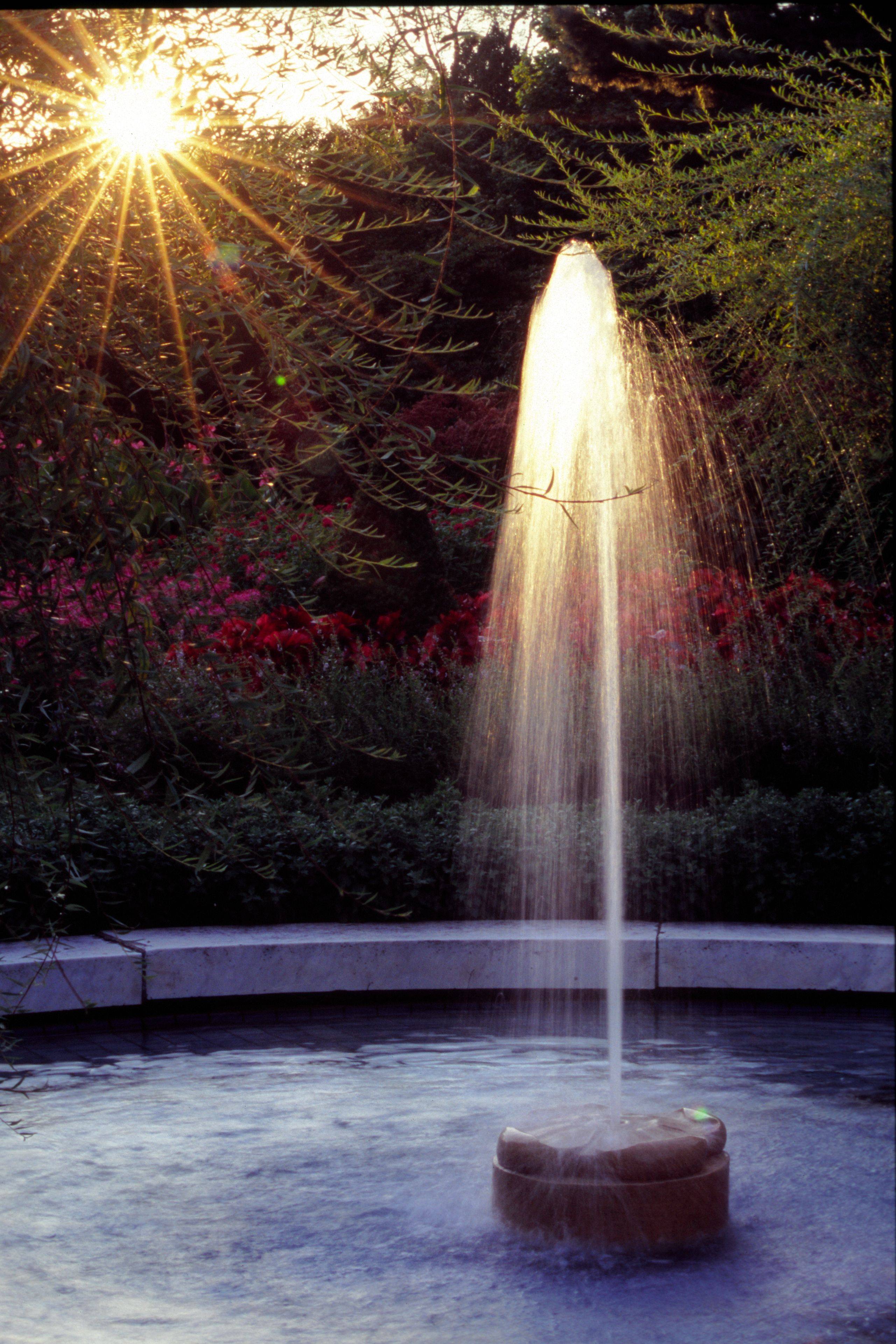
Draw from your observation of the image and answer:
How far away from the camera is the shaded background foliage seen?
2027mm

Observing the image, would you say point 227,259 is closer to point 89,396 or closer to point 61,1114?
point 89,396

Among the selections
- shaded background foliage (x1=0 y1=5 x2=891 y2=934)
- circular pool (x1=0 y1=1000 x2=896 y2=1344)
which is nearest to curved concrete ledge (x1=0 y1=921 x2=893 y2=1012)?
circular pool (x1=0 y1=1000 x2=896 y2=1344)

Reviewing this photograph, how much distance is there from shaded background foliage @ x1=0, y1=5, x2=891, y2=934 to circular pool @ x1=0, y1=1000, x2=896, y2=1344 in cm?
75

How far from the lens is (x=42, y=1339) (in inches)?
99.9

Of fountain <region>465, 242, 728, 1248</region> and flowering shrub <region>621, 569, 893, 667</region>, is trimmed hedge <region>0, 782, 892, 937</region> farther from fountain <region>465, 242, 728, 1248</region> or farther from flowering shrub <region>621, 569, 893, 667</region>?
flowering shrub <region>621, 569, 893, 667</region>

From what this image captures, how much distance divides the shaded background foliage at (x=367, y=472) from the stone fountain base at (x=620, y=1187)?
3.07 feet

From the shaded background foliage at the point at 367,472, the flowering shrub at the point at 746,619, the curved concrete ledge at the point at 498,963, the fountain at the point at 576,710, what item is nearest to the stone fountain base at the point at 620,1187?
the fountain at the point at 576,710

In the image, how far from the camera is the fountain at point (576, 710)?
299 cm

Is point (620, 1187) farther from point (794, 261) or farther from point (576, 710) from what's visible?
point (576, 710)

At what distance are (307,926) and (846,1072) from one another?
2.29 m

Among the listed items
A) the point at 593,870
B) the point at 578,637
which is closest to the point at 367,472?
the point at 593,870

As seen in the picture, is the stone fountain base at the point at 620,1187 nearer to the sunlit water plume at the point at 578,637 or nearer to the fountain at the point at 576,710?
the fountain at the point at 576,710

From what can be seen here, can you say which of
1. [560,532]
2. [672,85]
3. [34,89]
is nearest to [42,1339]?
[34,89]

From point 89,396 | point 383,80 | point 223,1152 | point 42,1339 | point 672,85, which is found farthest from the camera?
point 672,85
